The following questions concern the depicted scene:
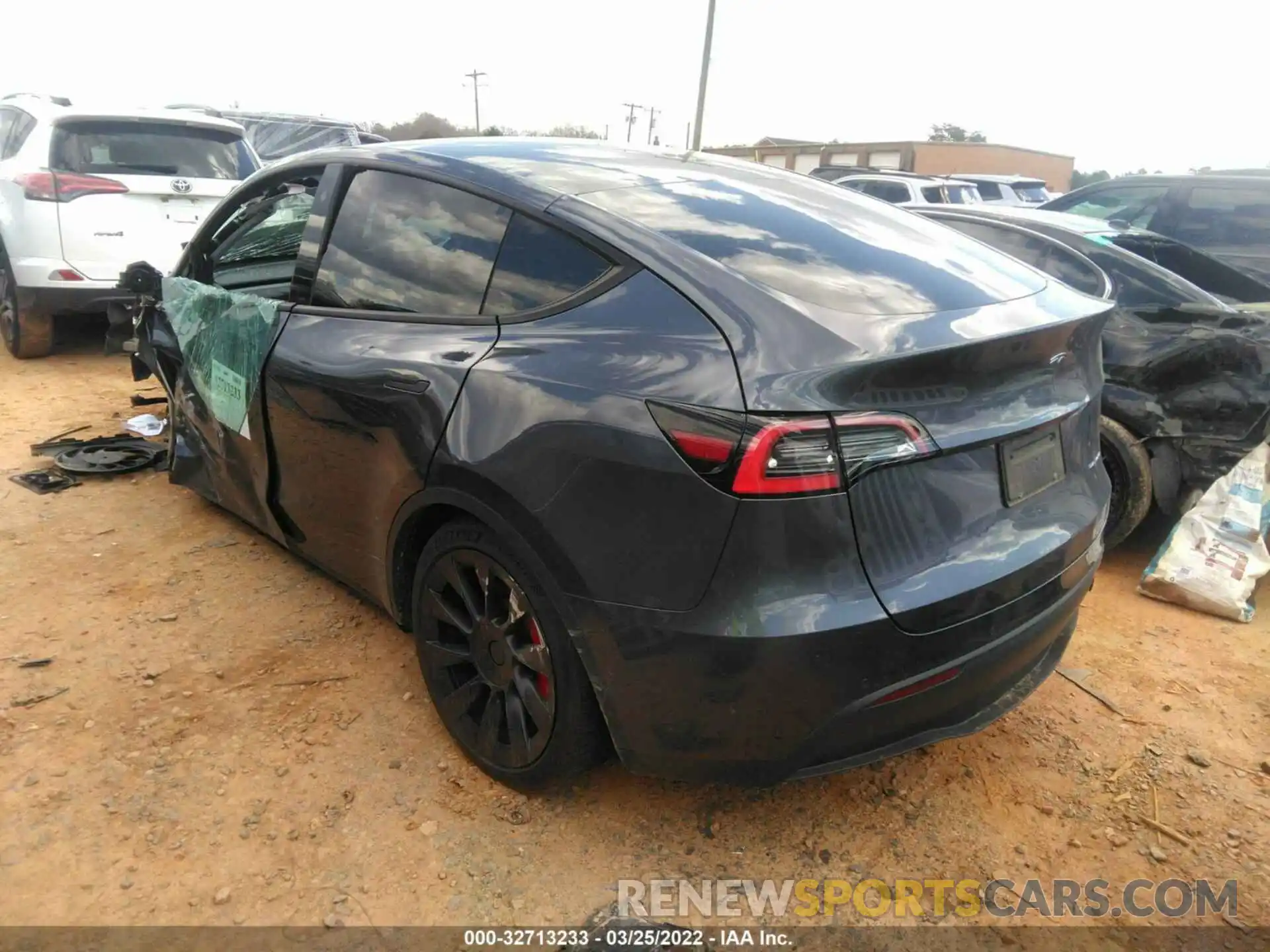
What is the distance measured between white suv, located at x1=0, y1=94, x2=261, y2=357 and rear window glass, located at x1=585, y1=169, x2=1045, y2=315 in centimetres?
502

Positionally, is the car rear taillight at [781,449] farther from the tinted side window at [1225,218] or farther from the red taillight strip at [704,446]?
the tinted side window at [1225,218]

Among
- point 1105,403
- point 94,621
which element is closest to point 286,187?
point 94,621

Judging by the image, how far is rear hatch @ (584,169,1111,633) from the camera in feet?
5.83

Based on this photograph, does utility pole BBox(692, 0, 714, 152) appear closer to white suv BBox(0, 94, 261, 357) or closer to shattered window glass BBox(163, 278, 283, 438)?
white suv BBox(0, 94, 261, 357)

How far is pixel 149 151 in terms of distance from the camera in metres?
6.32

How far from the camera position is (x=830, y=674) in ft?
5.88

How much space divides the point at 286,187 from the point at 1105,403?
140 inches

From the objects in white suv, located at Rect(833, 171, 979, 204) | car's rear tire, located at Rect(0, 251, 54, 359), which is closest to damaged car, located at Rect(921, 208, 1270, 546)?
car's rear tire, located at Rect(0, 251, 54, 359)

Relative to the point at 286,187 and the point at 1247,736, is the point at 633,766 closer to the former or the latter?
the point at 1247,736

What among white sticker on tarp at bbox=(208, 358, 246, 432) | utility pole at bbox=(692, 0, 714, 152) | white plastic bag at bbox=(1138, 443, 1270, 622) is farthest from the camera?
utility pole at bbox=(692, 0, 714, 152)

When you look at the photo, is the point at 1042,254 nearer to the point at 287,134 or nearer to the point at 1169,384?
the point at 1169,384

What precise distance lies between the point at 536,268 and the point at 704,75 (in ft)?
66.0

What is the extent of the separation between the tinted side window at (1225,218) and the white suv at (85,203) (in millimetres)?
7657

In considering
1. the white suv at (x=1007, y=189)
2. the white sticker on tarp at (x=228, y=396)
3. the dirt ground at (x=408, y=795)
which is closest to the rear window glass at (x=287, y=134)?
the white sticker on tarp at (x=228, y=396)
